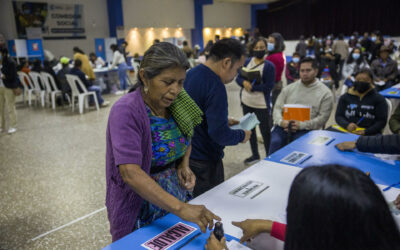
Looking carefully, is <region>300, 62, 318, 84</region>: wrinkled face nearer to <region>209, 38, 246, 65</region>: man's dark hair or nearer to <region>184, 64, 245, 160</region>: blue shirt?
<region>209, 38, 246, 65</region>: man's dark hair

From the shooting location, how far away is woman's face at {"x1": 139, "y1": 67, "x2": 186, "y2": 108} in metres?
1.20

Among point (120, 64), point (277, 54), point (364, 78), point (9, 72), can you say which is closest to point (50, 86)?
point (120, 64)

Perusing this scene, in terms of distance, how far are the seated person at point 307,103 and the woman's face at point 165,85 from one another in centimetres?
188

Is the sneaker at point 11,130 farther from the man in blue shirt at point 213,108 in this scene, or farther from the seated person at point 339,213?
the seated person at point 339,213

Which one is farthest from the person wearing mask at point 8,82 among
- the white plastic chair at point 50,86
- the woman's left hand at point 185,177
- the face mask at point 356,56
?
the face mask at point 356,56

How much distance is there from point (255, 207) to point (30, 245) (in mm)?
1874

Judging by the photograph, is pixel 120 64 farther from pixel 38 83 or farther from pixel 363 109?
pixel 363 109

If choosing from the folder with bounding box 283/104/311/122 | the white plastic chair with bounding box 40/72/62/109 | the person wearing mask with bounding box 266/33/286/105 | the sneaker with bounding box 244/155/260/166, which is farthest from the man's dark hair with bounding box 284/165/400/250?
the white plastic chair with bounding box 40/72/62/109

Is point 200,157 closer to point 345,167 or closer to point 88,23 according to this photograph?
point 345,167

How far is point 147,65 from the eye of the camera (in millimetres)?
1198

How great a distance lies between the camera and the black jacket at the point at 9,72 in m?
4.90

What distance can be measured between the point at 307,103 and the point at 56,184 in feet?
8.95

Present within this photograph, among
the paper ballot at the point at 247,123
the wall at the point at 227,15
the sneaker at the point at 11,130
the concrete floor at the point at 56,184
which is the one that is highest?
the wall at the point at 227,15

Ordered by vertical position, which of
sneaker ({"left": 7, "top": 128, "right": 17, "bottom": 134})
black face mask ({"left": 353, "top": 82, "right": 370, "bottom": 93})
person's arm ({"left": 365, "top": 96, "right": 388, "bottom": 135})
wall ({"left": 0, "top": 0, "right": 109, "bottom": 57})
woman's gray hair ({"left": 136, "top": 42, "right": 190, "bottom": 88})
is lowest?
sneaker ({"left": 7, "top": 128, "right": 17, "bottom": 134})
